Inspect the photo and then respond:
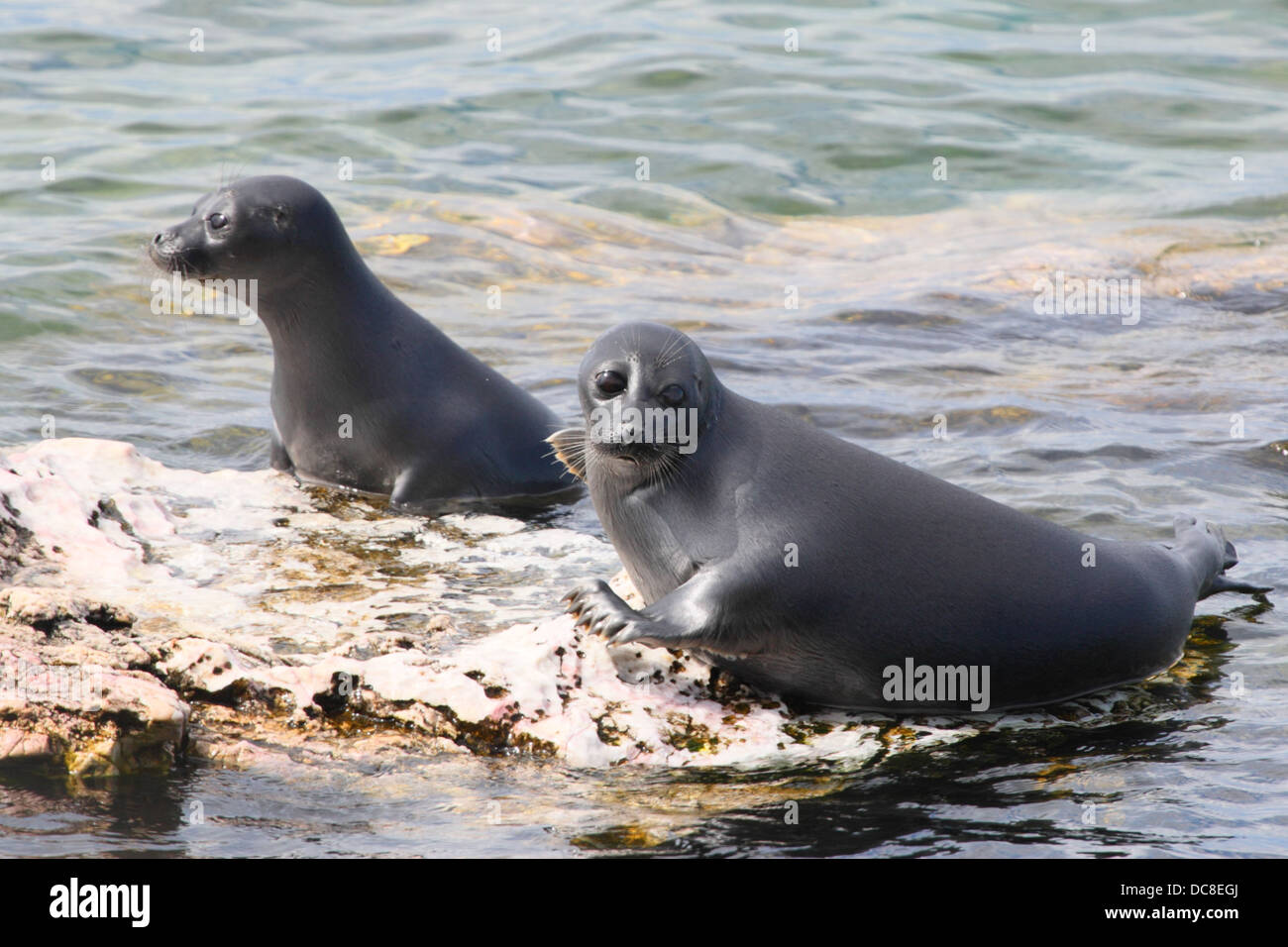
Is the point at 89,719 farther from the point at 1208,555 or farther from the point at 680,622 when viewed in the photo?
the point at 1208,555

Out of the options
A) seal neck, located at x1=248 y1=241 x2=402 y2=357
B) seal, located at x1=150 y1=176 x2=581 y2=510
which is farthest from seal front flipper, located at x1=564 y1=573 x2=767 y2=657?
seal neck, located at x1=248 y1=241 x2=402 y2=357

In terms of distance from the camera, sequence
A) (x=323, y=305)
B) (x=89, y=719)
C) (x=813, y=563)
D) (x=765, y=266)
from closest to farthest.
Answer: (x=89, y=719), (x=813, y=563), (x=323, y=305), (x=765, y=266)

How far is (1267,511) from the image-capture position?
6906 millimetres

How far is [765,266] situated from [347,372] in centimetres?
546

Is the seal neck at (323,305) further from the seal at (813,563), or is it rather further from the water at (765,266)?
the seal at (813,563)

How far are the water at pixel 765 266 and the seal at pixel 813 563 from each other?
13.2 inches

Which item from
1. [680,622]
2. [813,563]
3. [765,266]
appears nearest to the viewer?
[680,622]

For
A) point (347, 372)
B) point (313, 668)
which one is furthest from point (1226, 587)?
point (347, 372)

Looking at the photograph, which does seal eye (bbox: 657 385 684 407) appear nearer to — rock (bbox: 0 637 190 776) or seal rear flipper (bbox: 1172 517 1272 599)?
rock (bbox: 0 637 190 776)

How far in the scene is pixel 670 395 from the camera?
472cm

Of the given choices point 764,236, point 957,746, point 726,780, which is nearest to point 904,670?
point 957,746

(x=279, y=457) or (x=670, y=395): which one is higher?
(x=670, y=395)
